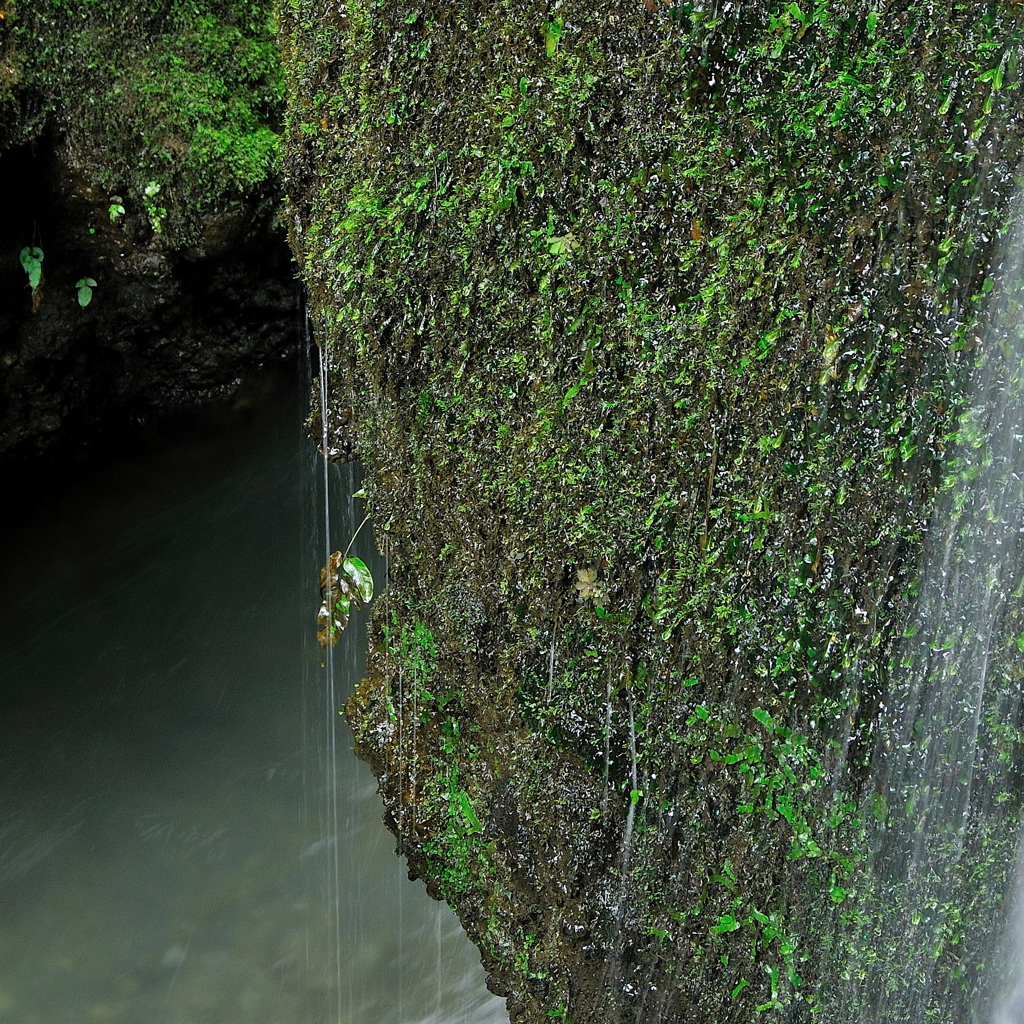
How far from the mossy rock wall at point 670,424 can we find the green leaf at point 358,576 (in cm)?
27

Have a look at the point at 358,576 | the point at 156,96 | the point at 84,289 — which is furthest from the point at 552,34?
the point at 84,289

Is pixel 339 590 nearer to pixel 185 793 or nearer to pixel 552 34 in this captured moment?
pixel 552 34

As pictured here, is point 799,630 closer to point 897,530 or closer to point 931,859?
point 897,530

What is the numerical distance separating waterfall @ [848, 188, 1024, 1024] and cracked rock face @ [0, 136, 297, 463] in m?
3.19

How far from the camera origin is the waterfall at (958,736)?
4.19 ft

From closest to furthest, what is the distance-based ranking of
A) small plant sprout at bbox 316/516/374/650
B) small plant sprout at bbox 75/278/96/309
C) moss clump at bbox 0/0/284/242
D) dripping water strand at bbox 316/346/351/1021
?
dripping water strand at bbox 316/346/351/1021 < small plant sprout at bbox 316/516/374/650 < moss clump at bbox 0/0/284/242 < small plant sprout at bbox 75/278/96/309

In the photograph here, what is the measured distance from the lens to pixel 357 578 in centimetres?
222

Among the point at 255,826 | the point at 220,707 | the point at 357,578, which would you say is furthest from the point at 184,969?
the point at 357,578

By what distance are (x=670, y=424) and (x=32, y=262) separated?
339 centimetres

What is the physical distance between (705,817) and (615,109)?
1184 millimetres

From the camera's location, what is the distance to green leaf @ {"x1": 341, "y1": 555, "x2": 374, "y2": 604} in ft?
7.26

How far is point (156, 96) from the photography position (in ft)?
12.4

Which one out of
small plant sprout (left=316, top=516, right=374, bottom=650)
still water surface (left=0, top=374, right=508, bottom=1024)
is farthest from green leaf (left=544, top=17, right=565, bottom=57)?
still water surface (left=0, top=374, right=508, bottom=1024)

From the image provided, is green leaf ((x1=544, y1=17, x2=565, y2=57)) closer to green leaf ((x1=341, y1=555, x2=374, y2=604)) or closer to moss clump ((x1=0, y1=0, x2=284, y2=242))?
green leaf ((x1=341, y1=555, x2=374, y2=604))
